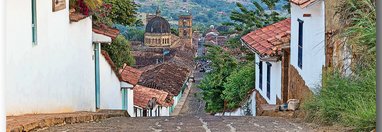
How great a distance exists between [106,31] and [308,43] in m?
4.98

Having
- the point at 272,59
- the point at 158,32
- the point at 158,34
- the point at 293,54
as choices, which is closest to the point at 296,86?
the point at 293,54

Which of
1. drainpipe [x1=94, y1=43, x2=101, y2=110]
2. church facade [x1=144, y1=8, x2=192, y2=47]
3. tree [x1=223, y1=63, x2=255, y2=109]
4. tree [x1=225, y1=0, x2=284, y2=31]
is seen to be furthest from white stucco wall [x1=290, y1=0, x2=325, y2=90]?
church facade [x1=144, y1=8, x2=192, y2=47]

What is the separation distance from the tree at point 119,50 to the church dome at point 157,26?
6704 cm

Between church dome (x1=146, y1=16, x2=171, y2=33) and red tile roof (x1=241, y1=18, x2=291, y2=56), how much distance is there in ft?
223

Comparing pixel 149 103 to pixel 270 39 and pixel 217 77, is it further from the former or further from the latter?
pixel 270 39

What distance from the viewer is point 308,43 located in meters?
16.7

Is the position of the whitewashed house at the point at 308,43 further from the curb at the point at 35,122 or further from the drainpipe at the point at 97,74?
the curb at the point at 35,122

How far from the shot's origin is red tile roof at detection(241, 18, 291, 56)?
65.8ft

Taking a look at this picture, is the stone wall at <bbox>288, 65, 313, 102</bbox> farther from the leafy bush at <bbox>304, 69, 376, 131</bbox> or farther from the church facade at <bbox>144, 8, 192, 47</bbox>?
the church facade at <bbox>144, 8, 192, 47</bbox>

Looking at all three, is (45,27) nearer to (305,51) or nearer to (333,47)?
(333,47)

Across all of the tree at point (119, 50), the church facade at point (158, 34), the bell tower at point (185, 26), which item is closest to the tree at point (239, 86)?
the tree at point (119, 50)

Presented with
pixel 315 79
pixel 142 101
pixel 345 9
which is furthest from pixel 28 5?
pixel 142 101

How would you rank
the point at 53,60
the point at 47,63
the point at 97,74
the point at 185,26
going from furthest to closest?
1. the point at 185,26
2. the point at 97,74
3. the point at 53,60
4. the point at 47,63

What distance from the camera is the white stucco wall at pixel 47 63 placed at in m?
9.86
